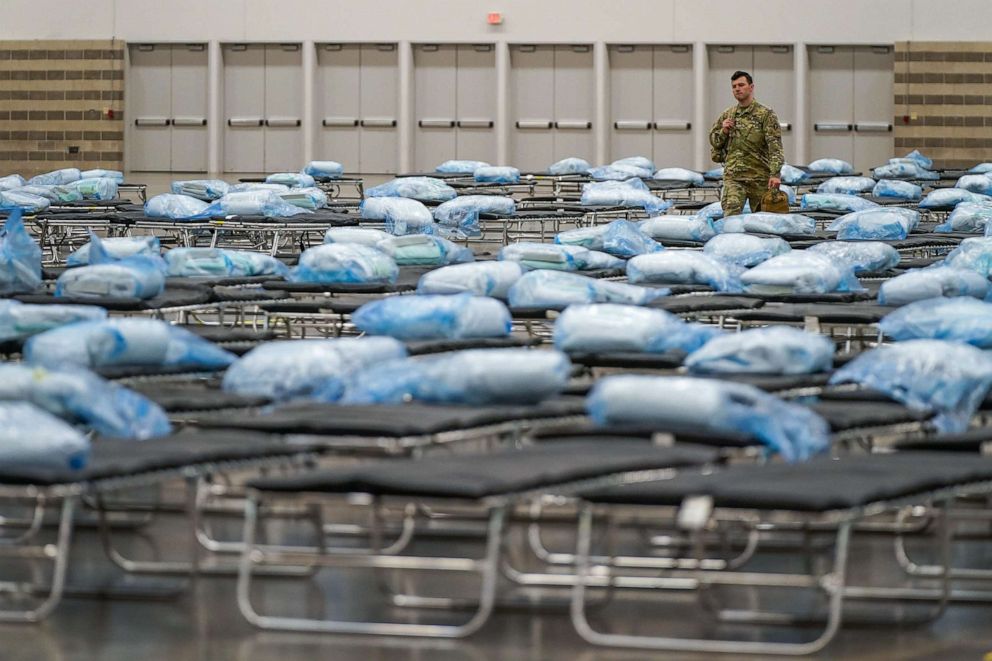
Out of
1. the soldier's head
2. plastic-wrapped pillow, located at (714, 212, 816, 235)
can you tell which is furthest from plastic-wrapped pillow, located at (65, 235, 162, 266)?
the soldier's head

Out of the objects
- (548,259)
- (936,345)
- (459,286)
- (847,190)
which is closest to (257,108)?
(847,190)

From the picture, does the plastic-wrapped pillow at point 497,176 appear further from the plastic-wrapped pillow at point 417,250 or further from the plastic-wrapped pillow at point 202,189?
the plastic-wrapped pillow at point 417,250

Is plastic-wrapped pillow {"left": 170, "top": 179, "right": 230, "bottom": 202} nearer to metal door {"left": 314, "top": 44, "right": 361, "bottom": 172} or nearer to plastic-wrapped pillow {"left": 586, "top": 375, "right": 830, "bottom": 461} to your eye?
metal door {"left": 314, "top": 44, "right": 361, "bottom": 172}

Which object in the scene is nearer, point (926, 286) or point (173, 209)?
point (926, 286)

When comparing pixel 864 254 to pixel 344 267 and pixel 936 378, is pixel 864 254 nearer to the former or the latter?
pixel 344 267

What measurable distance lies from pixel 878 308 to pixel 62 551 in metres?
4.95

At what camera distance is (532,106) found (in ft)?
91.5

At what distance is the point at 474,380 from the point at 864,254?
635cm

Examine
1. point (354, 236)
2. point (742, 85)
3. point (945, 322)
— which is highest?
point (742, 85)

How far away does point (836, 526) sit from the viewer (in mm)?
5930

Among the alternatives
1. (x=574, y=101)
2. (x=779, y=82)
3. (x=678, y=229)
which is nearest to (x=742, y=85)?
(x=678, y=229)

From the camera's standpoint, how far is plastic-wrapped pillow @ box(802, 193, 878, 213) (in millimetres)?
16734

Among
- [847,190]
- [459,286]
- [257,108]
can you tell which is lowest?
[459,286]

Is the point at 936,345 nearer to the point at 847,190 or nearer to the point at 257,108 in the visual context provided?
the point at 847,190
